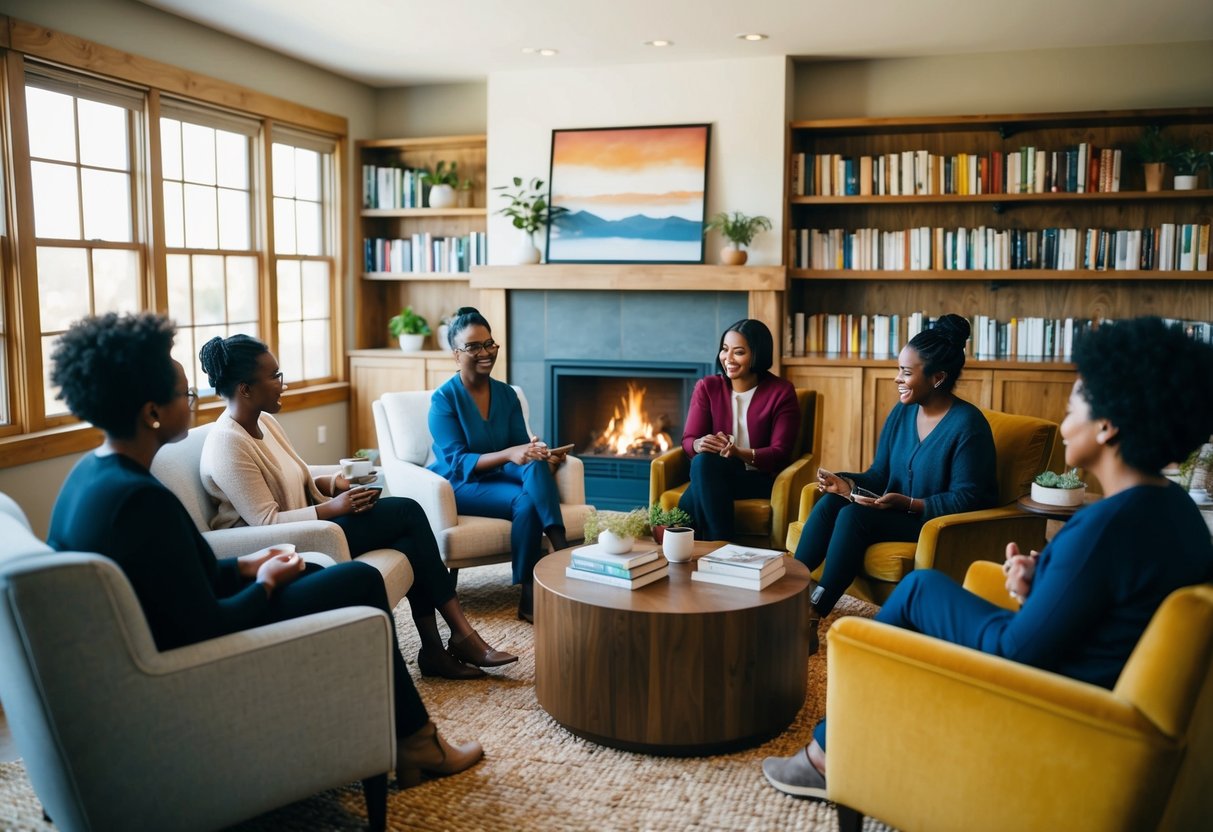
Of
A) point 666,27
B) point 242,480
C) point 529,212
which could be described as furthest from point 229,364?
point 529,212

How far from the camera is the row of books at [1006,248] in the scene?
16.9 ft

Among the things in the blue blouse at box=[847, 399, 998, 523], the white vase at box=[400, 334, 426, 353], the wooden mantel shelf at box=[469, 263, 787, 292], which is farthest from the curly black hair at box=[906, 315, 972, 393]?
the white vase at box=[400, 334, 426, 353]

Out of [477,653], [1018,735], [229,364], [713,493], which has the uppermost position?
[229,364]

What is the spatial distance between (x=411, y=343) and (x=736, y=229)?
2.18m

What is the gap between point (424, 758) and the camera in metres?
2.39

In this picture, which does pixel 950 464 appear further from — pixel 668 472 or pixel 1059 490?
pixel 668 472

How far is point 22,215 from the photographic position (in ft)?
13.1

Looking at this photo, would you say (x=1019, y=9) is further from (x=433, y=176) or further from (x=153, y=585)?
(x=153, y=585)

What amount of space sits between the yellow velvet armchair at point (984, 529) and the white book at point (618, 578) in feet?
2.51

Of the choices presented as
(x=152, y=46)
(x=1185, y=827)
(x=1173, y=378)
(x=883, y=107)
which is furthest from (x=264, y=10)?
(x=1185, y=827)

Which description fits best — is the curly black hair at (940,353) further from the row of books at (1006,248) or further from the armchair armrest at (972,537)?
the row of books at (1006,248)

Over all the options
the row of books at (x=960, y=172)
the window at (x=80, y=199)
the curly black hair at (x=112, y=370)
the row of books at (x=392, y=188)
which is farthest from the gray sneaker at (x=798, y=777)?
the row of books at (x=392, y=188)

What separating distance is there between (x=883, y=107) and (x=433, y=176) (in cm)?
274

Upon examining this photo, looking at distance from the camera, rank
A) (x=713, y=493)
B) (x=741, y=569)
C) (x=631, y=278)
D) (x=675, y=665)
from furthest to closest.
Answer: (x=631, y=278) → (x=713, y=493) → (x=741, y=569) → (x=675, y=665)
